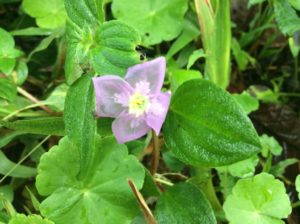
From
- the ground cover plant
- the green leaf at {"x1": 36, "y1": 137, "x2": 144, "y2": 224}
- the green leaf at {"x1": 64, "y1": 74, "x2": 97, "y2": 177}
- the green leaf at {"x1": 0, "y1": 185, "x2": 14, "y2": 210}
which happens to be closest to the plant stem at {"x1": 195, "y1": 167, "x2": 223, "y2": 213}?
the ground cover plant

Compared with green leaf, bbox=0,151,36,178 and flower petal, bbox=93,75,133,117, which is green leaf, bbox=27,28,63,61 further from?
flower petal, bbox=93,75,133,117

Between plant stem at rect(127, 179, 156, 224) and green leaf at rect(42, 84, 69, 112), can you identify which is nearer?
plant stem at rect(127, 179, 156, 224)

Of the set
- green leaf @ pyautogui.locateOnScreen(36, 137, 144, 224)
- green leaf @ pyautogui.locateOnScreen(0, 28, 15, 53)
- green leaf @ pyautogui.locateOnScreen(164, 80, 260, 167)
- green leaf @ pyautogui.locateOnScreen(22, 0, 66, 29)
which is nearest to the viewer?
green leaf @ pyautogui.locateOnScreen(164, 80, 260, 167)

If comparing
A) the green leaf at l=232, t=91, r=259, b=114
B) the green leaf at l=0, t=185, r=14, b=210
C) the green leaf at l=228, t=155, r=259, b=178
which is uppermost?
the green leaf at l=232, t=91, r=259, b=114

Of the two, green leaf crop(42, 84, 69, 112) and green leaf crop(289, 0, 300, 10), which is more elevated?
green leaf crop(289, 0, 300, 10)

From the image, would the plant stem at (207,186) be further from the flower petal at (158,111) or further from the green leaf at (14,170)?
the green leaf at (14,170)

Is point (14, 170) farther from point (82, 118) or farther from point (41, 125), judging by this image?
point (82, 118)
